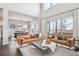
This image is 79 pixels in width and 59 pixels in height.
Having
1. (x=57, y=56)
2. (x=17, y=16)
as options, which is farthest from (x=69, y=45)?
(x=17, y=16)

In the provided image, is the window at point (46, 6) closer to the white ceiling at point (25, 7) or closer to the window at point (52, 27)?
the white ceiling at point (25, 7)

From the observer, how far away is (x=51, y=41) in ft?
8.93

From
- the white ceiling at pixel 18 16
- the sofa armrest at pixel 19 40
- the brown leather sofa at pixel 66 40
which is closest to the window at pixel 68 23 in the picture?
the brown leather sofa at pixel 66 40

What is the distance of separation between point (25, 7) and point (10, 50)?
138 cm

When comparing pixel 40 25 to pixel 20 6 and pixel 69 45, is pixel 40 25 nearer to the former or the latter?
pixel 20 6

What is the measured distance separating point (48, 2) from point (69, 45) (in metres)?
1.42

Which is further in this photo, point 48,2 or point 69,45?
point 48,2

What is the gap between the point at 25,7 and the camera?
277 cm

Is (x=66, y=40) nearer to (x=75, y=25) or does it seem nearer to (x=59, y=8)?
(x=75, y=25)

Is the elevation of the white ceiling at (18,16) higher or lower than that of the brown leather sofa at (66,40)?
higher

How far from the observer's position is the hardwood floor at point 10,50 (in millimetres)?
2719

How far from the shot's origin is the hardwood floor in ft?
8.92

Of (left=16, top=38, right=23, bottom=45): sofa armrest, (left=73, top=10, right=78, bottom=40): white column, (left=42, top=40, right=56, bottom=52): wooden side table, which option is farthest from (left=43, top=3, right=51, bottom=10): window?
(left=16, top=38, right=23, bottom=45): sofa armrest

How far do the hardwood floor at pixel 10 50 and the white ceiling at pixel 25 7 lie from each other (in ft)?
3.27
